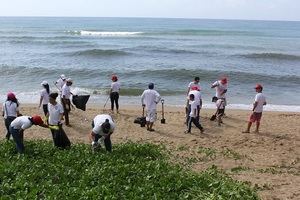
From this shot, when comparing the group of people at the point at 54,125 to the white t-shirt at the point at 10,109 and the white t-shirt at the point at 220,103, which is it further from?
the white t-shirt at the point at 220,103

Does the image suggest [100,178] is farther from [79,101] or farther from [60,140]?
[79,101]

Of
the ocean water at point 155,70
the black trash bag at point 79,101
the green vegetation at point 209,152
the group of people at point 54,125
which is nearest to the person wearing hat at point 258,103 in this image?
the green vegetation at point 209,152

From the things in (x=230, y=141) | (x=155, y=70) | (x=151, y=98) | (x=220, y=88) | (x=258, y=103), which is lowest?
(x=155, y=70)

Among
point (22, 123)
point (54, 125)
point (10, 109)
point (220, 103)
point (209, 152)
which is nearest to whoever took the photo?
point (22, 123)

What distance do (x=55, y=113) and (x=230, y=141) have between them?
19.9 feet

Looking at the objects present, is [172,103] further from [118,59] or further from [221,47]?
[221,47]

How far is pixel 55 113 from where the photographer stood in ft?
41.8

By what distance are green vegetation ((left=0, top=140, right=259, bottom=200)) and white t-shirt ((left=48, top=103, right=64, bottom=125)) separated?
4.09 feet

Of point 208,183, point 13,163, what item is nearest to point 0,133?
point 13,163

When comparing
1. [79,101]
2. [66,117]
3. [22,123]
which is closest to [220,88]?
[79,101]

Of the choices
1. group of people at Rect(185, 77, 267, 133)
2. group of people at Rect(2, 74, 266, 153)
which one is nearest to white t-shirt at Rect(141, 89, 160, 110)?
group of people at Rect(2, 74, 266, 153)

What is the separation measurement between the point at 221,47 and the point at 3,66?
1165 inches

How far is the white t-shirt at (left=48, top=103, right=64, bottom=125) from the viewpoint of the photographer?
12719 mm

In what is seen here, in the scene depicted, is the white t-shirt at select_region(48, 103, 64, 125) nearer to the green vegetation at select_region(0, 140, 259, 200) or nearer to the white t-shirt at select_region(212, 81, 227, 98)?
the green vegetation at select_region(0, 140, 259, 200)
